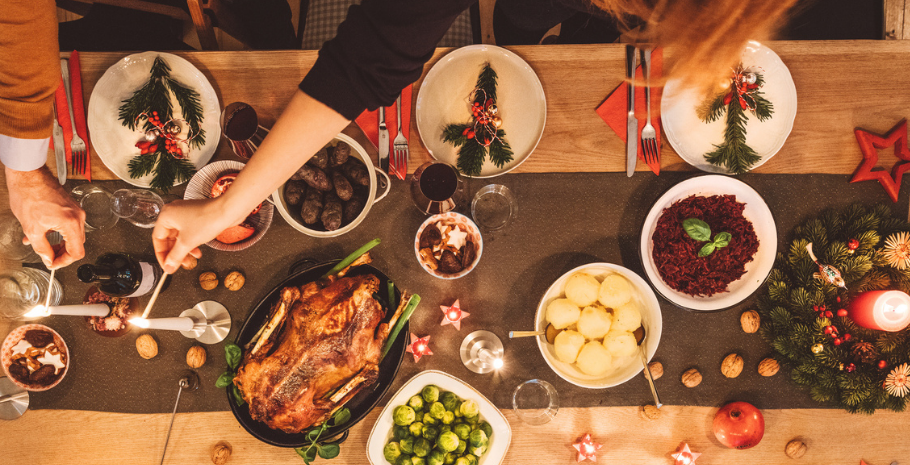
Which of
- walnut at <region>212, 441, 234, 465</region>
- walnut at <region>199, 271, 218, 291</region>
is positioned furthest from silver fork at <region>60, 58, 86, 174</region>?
walnut at <region>212, 441, 234, 465</region>

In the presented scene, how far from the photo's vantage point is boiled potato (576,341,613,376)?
4.77ft

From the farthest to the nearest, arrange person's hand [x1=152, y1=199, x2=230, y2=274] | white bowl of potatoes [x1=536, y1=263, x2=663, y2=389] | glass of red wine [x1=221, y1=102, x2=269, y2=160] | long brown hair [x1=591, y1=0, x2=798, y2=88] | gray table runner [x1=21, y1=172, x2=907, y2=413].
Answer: gray table runner [x1=21, y1=172, x2=907, y2=413], white bowl of potatoes [x1=536, y1=263, x2=663, y2=389], glass of red wine [x1=221, y1=102, x2=269, y2=160], person's hand [x1=152, y1=199, x2=230, y2=274], long brown hair [x1=591, y1=0, x2=798, y2=88]

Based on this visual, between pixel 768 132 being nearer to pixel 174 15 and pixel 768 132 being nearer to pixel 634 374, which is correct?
pixel 634 374

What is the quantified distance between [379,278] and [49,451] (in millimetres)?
1255

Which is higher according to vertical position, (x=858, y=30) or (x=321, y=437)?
(x=858, y=30)

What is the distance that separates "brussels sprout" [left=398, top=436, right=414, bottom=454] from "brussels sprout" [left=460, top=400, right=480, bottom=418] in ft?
0.63

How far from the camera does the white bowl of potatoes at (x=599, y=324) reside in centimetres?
146

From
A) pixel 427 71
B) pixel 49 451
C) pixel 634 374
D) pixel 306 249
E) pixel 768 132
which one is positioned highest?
pixel 768 132

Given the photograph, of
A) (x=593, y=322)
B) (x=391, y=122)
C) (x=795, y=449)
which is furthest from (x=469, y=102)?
(x=795, y=449)

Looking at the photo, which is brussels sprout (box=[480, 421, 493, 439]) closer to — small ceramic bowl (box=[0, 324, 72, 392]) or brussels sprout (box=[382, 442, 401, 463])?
brussels sprout (box=[382, 442, 401, 463])

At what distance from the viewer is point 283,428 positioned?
1.41 metres

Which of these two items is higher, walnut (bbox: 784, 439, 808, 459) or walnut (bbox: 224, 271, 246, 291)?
walnut (bbox: 784, 439, 808, 459)

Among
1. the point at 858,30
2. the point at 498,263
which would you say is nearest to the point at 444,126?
the point at 498,263

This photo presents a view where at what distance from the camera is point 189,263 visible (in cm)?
151
